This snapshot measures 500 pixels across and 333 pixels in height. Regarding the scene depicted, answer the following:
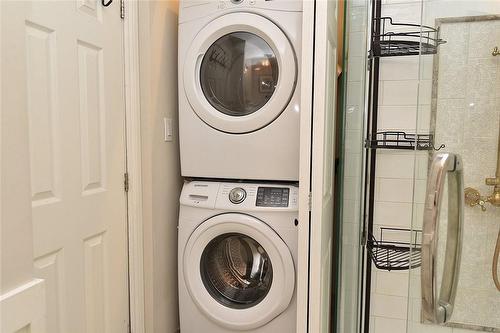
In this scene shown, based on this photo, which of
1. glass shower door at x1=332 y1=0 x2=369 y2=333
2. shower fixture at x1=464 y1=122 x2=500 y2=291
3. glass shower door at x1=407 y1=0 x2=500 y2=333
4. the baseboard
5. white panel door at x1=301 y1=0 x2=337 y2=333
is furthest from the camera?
glass shower door at x1=332 y1=0 x2=369 y2=333

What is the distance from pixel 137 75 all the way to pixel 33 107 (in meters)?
0.57

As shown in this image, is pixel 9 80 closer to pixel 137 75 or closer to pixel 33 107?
pixel 33 107

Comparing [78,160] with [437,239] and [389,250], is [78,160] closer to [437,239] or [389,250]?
[437,239]

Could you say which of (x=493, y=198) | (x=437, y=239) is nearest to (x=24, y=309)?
(x=437, y=239)

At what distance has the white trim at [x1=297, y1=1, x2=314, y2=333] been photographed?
1.29m

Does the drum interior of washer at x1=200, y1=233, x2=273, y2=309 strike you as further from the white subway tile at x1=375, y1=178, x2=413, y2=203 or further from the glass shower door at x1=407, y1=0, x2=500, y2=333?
the glass shower door at x1=407, y1=0, x2=500, y2=333

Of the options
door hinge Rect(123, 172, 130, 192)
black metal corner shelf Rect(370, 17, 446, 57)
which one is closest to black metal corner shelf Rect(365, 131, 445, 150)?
black metal corner shelf Rect(370, 17, 446, 57)

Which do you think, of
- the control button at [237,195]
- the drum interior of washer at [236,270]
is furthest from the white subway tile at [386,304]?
the control button at [237,195]

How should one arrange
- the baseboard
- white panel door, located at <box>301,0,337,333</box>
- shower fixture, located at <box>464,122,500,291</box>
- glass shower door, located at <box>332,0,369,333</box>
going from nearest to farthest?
the baseboard, shower fixture, located at <box>464,122,500,291</box>, white panel door, located at <box>301,0,337,333</box>, glass shower door, located at <box>332,0,369,333</box>

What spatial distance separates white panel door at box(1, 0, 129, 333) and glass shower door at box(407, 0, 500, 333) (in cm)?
124

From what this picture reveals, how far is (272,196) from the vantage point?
170 centimetres

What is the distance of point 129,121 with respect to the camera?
171 centimetres

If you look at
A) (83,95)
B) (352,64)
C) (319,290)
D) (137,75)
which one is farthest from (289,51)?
(319,290)

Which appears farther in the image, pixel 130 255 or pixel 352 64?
pixel 130 255
